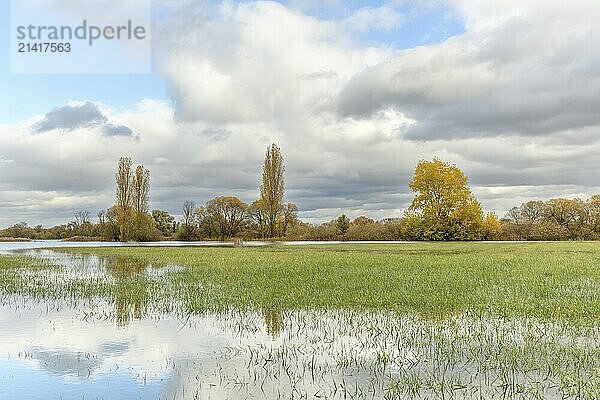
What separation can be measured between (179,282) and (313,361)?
36.0 feet

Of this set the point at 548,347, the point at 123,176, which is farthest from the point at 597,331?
the point at 123,176

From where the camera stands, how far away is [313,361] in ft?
25.9

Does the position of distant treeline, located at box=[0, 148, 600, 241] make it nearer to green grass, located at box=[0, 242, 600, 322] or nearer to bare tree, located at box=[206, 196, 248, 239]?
bare tree, located at box=[206, 196, 248, 239]

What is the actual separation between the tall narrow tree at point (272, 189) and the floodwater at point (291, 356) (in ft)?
182

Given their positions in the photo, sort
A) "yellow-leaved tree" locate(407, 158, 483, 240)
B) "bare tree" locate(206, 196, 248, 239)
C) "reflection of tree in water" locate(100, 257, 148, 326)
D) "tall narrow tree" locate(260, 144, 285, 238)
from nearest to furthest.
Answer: "reflection of tree in water" locate(100, 257, 148, 326), "yellow-leaved tree" locate(407, 158, 483, 240), "tall narrow tree" locate(260, 144, 285, 238), "bare tree" locate(206, 196, 248, 239)

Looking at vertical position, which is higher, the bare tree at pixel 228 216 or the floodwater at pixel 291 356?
the bare tree at pixel 228 216

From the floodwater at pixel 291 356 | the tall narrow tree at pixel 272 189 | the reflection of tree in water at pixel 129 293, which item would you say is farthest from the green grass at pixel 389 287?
the tall narrow tree at pixel 272 189

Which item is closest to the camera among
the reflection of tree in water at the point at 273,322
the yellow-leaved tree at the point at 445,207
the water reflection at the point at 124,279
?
the reflection of tree in water at the point at 273,322

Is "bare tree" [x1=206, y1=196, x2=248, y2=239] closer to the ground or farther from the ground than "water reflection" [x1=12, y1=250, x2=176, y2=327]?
farther from the ground

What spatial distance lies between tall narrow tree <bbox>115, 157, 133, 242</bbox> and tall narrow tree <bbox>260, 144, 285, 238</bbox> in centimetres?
1890

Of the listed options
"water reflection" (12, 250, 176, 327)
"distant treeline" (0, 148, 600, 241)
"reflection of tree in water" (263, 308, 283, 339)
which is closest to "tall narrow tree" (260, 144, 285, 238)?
"distant treeline" (0, 148, 600, 241)

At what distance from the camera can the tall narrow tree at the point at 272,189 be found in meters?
67.6

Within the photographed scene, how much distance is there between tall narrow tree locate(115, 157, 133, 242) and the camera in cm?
6900

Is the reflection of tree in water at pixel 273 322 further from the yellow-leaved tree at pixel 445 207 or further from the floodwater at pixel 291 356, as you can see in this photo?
the yellow-leaved tree at pixel 445 207
